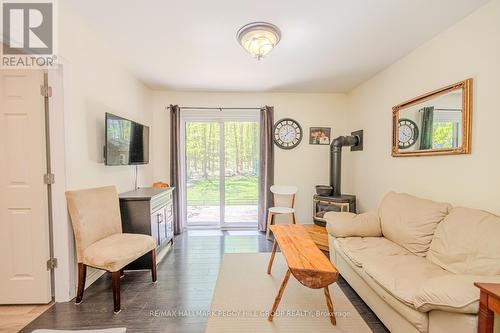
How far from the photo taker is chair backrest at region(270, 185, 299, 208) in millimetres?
4090

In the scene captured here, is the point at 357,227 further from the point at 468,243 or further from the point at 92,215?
the point at 92,215

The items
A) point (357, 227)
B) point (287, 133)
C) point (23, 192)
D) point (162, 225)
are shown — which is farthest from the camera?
point (287, 133)

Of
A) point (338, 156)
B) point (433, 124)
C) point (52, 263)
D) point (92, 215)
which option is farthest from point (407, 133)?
point (52, 263)

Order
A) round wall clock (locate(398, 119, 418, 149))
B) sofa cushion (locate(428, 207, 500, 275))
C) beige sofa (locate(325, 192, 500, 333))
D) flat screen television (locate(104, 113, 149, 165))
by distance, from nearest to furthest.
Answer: beige sofa (locate(325, 192, 500, 333)), sofa cushion (locate(428, 207, 500, 275)), flat screen television (locate(104, 113, 149, 165)), round wall clock (locate(398, 119, 418, 149))

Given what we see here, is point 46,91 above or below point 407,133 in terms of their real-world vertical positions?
above

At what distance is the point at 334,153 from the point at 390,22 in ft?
6.94

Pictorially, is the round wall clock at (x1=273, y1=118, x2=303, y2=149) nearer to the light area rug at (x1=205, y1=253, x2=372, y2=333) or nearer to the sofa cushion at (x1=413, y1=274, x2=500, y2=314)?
the light area rug at (x1=205, y1=253, x2=372, y2=333)

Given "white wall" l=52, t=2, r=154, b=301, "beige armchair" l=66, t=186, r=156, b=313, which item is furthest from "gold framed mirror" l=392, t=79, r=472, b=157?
"white wall" l=52, t=2, r=154, b=301

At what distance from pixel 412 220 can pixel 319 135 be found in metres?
2.44

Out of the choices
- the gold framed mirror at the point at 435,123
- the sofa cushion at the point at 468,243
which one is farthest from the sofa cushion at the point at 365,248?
the gold framed mirror at the point at 435,123

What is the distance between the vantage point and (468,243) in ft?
5.35

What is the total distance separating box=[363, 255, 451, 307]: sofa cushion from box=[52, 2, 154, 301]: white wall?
266cm

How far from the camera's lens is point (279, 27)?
212 centimetres

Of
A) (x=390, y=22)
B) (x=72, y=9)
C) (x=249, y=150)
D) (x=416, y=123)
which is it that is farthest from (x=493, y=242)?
(x=72, y=9)
